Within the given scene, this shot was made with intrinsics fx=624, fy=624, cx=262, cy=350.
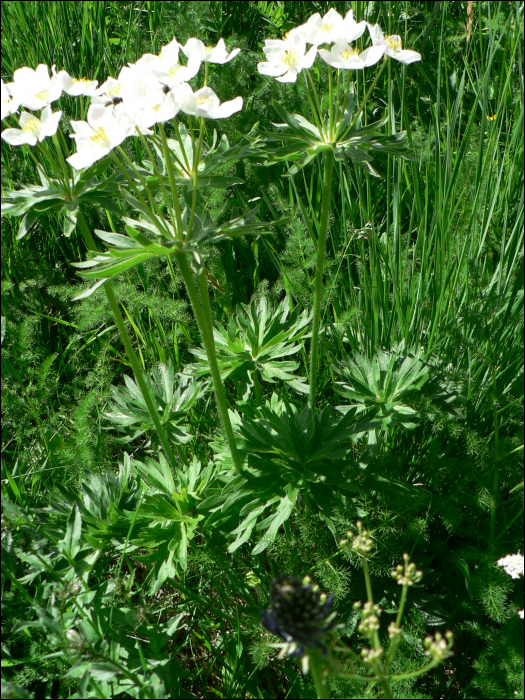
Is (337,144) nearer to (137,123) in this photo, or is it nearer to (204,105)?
(204,105)

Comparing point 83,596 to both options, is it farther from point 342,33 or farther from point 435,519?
point 342,33

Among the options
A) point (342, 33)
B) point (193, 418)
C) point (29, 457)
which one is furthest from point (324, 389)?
point (342, 33)

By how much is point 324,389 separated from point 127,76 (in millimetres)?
1434

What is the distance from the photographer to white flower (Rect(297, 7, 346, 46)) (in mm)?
1688

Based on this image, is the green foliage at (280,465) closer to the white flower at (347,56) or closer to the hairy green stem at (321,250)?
the hairy green stem at (321,250)

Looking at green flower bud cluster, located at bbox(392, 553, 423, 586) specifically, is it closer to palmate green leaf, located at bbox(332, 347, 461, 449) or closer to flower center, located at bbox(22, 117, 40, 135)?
palmate green leaf, located at bbox(332, 347, 461, 449)

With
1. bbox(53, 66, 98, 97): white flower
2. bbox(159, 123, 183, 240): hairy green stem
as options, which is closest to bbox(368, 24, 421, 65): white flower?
bbox(159, 123, 183, 240): hairy green stem

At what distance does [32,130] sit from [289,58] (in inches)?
29.2

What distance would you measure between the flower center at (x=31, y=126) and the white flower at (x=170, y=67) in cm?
31

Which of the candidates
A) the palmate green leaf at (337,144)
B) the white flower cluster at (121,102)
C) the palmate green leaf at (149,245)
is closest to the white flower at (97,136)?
the white flower cluster at (121,102)

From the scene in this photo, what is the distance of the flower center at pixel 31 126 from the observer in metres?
1.62

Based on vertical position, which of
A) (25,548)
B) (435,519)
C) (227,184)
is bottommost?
(435,519)

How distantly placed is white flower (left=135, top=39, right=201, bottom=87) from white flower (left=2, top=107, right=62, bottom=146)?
271mm

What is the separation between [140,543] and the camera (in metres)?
1.97
